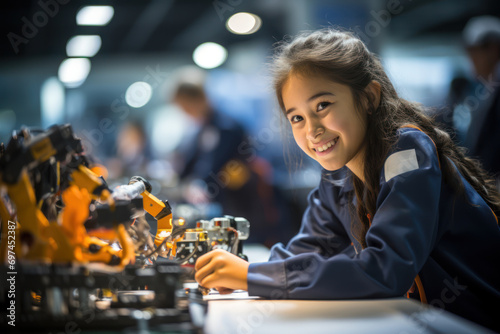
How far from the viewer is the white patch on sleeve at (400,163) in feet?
3.76

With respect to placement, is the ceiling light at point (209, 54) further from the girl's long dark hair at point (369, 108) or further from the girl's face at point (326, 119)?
the girl's face at point (326, 119)

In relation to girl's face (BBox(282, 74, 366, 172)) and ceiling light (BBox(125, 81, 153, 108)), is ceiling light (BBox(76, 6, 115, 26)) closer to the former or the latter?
girl's face (BBox(282, 74, 366, 172))

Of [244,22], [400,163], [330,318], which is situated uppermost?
[244,22]

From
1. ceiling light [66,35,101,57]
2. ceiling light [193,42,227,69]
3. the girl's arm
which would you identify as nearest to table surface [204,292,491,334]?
the girl's arm

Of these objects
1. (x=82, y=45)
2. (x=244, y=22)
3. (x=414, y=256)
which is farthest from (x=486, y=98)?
(x=82, y=45)

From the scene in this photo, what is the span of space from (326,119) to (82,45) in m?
5.55

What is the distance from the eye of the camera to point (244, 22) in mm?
7254

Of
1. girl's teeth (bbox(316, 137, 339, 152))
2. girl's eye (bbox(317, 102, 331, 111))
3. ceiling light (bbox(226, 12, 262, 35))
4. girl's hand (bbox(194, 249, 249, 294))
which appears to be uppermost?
ceiling light (bbox(226, 12, 262, 35))

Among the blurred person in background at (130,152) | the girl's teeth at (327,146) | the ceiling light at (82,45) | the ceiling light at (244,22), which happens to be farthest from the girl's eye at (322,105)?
the ceiling light at (244,22)

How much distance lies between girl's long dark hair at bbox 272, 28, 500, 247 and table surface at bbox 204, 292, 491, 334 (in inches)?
15.0

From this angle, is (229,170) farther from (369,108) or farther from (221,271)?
(221,271)

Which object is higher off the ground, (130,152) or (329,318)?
(130,152)

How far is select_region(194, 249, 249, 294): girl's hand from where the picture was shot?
3.72 ft

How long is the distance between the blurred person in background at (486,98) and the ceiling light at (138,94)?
24.1 ft
